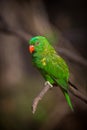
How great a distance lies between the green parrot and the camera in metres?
1.20

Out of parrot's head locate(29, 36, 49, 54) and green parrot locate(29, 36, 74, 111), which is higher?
parrot's head locate(29, 36, 49, 54)


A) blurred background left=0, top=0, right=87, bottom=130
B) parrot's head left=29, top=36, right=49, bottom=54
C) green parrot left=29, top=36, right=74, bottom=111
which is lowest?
blurred background left=0, top=0, right=87, bottom=130

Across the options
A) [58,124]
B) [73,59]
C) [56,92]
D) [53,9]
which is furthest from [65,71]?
[53,9]

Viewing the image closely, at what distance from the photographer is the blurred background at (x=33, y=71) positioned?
3.44m

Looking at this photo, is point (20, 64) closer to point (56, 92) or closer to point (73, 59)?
point (56, 92)

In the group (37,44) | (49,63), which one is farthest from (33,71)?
(37,44)

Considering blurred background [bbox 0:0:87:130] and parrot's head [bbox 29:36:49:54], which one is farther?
blurred background [bbox 0:0:87:130]

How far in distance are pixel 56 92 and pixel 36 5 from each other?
1322 mm

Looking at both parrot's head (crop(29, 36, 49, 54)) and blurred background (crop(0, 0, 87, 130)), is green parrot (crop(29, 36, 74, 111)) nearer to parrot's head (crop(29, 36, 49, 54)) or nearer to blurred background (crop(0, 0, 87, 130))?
parrot's head (crop(29, 36, 49, 54))

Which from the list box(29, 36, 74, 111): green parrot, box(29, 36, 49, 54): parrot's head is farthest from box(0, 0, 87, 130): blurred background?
box(29, 36, 49, 54): parrot's head

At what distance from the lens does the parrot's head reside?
1.17 metres

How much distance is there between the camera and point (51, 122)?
3553 mm

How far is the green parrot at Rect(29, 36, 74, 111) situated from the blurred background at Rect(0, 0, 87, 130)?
1.42 metres

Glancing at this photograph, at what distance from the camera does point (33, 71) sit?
464 centimetres
